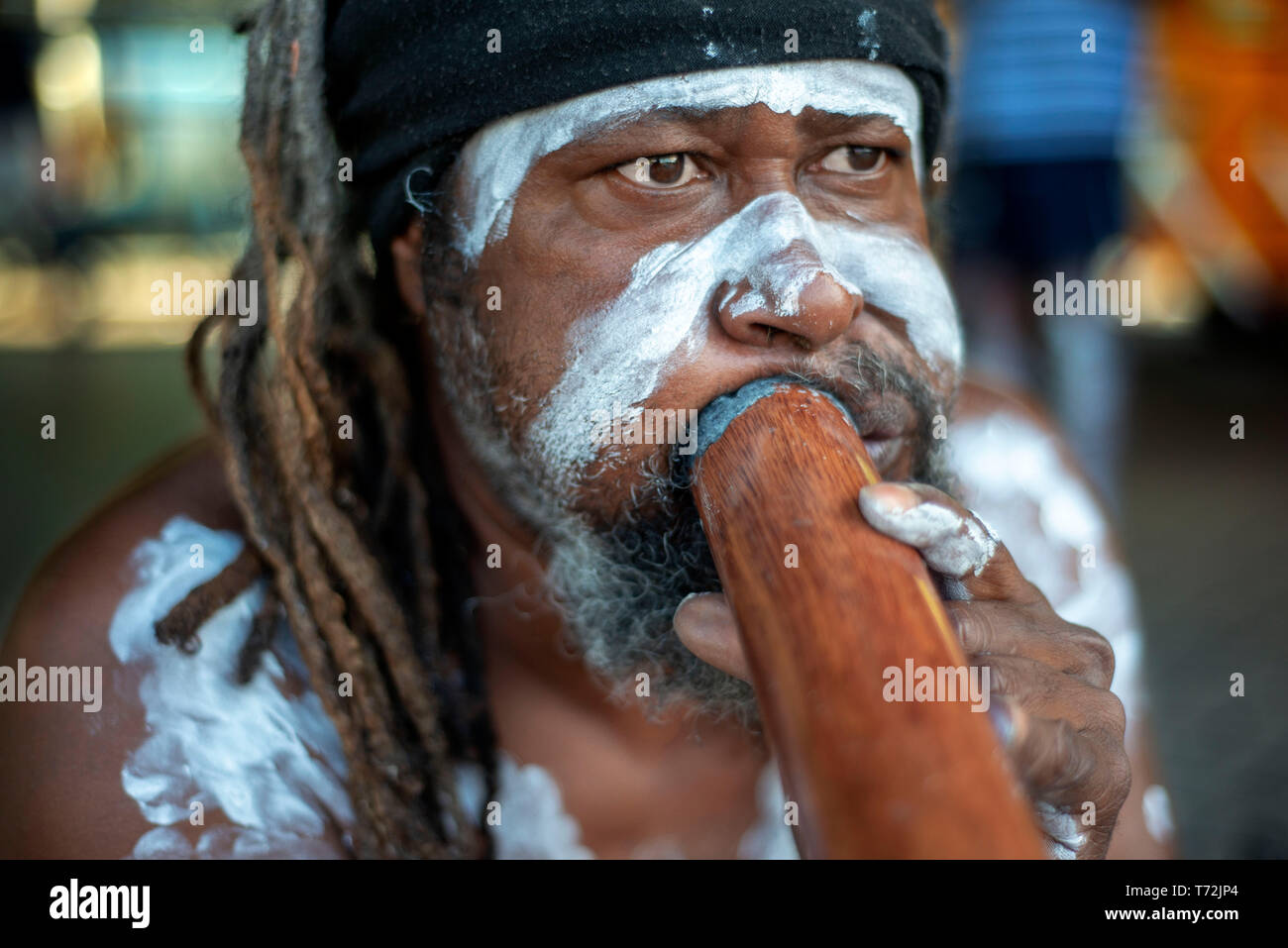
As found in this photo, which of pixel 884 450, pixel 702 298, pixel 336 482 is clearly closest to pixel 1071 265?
pixel 884 450

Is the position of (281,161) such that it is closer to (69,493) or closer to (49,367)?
(69,493)

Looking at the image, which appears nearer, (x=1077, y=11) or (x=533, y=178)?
(x=533, y=178)

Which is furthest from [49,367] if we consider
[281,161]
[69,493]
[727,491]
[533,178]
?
[727,491]

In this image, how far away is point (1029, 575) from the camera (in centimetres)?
226

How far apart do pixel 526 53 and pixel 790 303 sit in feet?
1.77

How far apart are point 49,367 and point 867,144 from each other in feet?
23.1

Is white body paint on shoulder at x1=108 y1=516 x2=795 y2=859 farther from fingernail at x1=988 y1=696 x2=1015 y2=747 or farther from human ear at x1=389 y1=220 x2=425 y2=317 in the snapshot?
fingernail at x1=988 y1=696 x2=1015 y2=747

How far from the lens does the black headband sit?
158 centimetres

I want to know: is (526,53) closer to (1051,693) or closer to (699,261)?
(699,261)

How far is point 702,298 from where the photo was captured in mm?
1560

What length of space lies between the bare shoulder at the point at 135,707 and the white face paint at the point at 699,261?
59cm

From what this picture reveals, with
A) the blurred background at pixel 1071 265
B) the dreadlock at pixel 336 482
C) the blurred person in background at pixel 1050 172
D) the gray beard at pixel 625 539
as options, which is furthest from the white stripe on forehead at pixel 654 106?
the blurred person in background at pixel 1050 172

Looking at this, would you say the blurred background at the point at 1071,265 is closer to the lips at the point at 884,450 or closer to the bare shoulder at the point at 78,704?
the bare shoulder at the point at 78,704

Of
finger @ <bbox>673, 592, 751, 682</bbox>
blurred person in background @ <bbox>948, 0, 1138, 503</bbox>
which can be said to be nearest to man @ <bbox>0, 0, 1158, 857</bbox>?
finger @ <bbox>673, 592, 751, 682</bbox>
